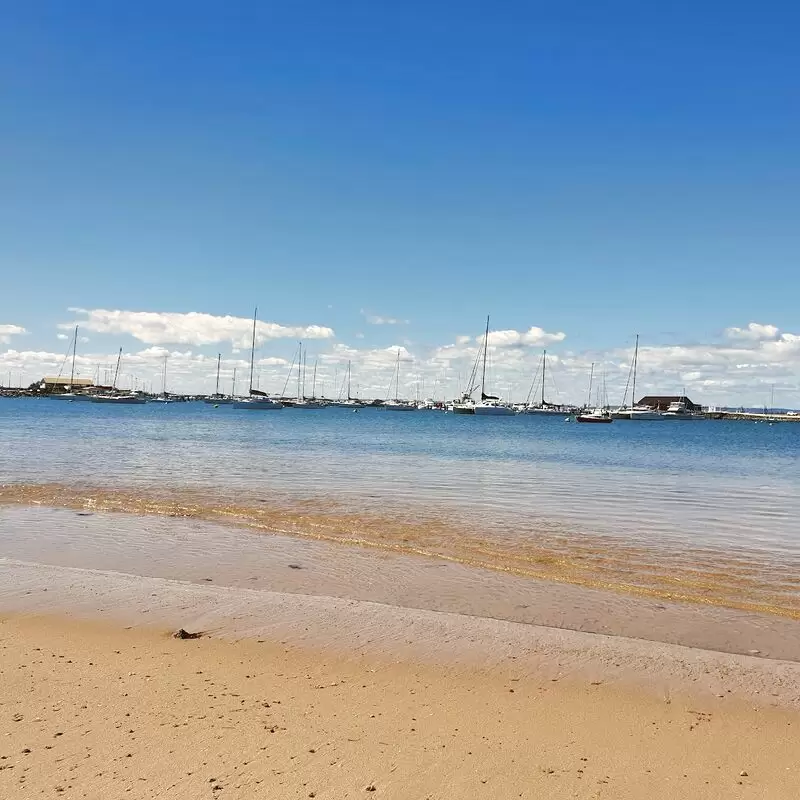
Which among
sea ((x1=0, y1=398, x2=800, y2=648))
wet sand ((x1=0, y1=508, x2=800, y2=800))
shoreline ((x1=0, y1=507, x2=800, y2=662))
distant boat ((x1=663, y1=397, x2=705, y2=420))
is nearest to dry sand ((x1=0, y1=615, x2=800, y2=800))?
wet sand ((x1=0, y1=508, x2=800, y2=800))

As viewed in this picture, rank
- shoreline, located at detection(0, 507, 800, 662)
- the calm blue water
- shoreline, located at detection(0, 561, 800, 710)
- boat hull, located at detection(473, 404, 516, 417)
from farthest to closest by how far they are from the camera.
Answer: boat hull, located at detection(473, 404, 516, 417)
the calm blue water
shoreline, located at detection(0, 507, 800, 662)
shoreline, located at detection(0, 561, 800, 710)

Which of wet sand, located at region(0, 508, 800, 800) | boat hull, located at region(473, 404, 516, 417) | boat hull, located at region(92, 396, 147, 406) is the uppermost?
boat hull, located at region(473, 404, 516, 417)

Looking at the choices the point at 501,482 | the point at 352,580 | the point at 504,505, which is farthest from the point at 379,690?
the point at 501,482

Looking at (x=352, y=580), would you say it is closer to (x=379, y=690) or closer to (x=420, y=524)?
(x=379, y=690)

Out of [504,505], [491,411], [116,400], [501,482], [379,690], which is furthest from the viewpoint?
[116,400]

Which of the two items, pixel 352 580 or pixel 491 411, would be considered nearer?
pixel 352 580

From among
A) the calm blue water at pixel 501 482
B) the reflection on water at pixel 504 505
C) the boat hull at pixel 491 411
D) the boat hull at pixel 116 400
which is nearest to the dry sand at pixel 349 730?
the reflection on water at pixel 504 505

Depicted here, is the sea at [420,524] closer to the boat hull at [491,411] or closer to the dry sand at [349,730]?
the dry sand at [349,730]

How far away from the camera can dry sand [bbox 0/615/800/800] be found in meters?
4.75

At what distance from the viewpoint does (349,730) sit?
217 inches

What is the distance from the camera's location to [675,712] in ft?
20.3

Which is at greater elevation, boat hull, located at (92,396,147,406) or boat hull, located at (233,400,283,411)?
boat hull, located at (233,400,283,411)

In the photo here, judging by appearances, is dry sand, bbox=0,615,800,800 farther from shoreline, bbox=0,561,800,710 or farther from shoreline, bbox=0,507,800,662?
shoreline, bbox=0,507,800,662

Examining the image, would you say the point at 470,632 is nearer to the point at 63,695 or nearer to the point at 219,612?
the point at 219,612
